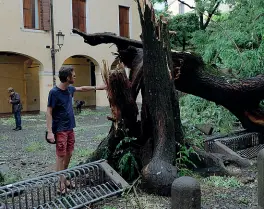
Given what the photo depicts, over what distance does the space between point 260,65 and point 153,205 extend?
5.90 m

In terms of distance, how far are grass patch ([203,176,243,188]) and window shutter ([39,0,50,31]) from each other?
592 inches

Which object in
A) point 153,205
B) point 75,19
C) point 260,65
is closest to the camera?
point 153,205

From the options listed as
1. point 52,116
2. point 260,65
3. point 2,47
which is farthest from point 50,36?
point 52,116

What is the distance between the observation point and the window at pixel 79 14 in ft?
64.8

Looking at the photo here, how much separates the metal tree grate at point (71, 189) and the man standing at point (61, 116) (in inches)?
4.9

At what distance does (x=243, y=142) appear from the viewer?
23.7 feet

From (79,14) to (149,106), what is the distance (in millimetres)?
16142

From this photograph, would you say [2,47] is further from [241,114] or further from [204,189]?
[204,189]

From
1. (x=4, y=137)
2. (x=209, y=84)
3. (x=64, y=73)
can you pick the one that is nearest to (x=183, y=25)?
(x=4, y=137)

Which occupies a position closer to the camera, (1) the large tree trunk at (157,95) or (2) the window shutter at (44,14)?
(1) the large tree trunk at (157,95)

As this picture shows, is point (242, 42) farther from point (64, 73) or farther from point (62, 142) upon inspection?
point (62, 142)

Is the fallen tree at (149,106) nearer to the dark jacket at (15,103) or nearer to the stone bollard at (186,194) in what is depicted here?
the stone bollard at (186,194)

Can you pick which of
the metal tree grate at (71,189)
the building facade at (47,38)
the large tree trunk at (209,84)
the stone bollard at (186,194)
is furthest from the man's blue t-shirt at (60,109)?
the building facade at (47,38)

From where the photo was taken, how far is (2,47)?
16969mm
